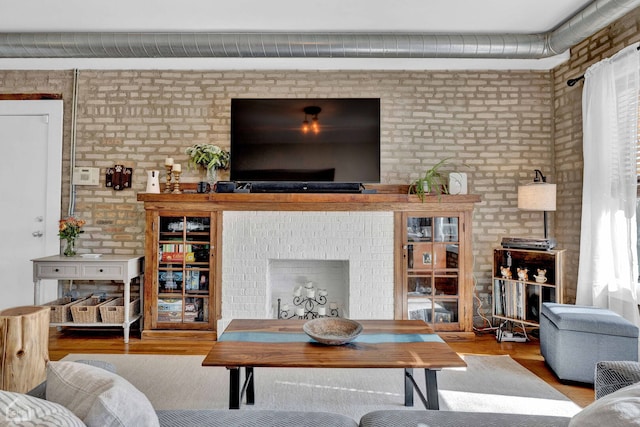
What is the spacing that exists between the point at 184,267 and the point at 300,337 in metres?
1.87

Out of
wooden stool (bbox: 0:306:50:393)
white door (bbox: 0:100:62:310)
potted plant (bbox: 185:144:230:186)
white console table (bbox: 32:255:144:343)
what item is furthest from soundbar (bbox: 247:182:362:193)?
white door (bbox: 0:100:62:310)

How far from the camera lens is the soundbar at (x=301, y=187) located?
12.0ft

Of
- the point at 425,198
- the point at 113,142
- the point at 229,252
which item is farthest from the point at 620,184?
the point at 113,142

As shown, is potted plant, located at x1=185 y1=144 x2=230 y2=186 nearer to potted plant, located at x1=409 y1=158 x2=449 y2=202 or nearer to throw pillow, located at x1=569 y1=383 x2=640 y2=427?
potted plant, located at x1=409 y1=158 x2=449 y2=202

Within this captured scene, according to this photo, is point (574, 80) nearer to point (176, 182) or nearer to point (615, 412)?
point (615, 412)

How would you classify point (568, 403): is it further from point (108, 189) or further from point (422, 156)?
point (108, 189)

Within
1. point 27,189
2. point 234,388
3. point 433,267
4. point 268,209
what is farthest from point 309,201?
point 27,189

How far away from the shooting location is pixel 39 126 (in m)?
3.99

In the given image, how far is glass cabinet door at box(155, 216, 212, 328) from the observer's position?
11.9ft

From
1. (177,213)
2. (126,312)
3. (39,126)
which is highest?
(39,126)

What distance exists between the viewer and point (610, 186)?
304cm

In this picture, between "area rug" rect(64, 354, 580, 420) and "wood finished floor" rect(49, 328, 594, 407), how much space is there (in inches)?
7.8

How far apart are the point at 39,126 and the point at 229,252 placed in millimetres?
2464

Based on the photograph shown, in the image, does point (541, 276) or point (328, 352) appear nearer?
point (328, 352)
